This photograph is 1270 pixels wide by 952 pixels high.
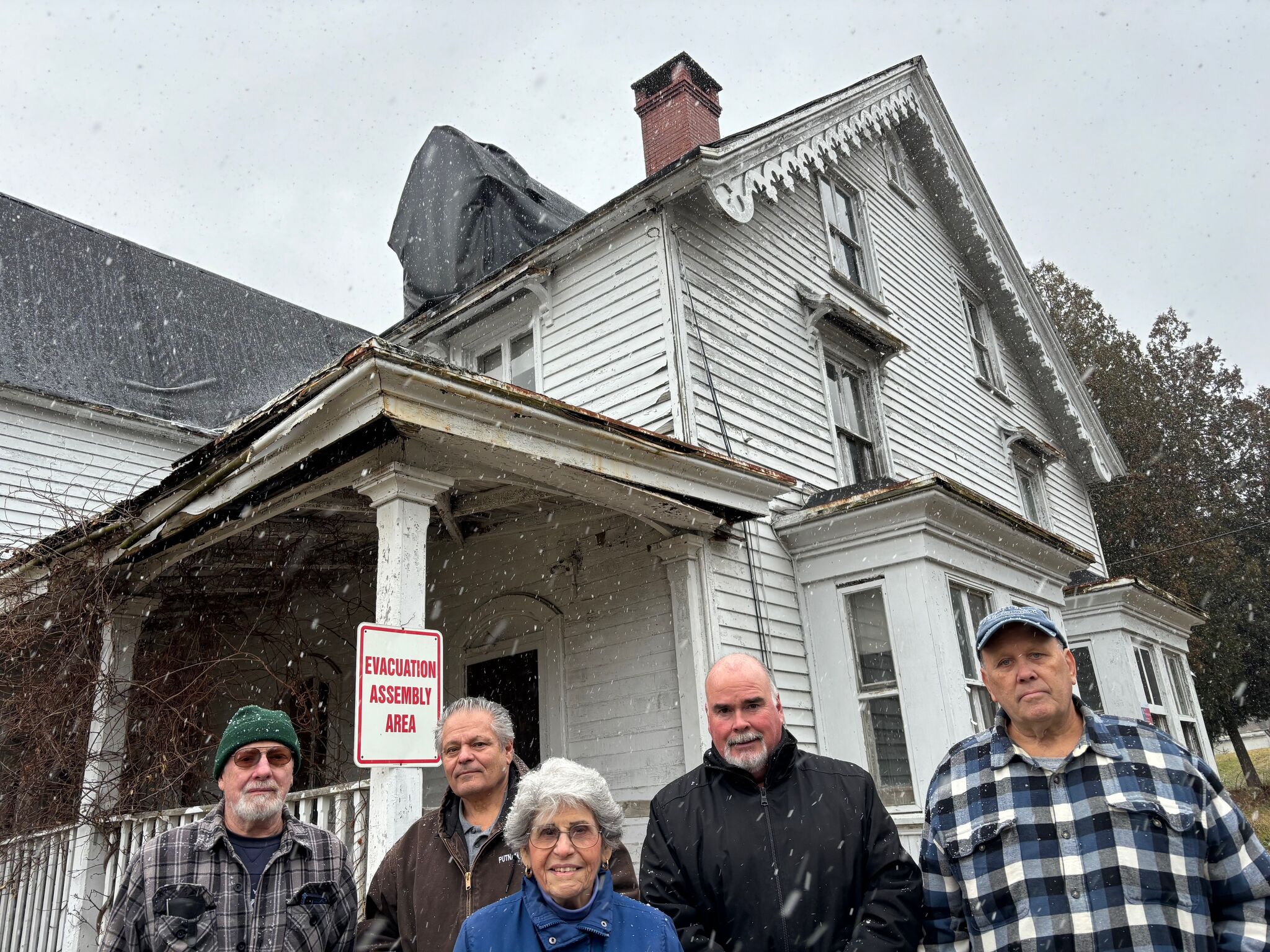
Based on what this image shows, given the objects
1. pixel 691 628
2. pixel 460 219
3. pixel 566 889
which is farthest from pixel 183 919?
pixel 460 219

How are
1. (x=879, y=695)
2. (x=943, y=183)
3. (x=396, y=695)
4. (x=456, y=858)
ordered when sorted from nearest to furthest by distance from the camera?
(x=456, y=858)
(x=396, y=695)
(x=879, y=695)
(x=943, y=183)

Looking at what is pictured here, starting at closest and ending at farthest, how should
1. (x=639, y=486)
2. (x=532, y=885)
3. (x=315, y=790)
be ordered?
(x=532, y=885)
(x=315, y=790)
(x=639, y=486)

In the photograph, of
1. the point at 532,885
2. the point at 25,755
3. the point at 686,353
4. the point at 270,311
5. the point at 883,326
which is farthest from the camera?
the point at 270,311

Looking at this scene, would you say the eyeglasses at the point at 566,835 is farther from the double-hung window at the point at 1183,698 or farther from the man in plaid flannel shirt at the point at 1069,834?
the double-hung window at the point at 1183,698

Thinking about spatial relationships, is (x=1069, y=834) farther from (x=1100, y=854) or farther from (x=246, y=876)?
(x=246, y=876)

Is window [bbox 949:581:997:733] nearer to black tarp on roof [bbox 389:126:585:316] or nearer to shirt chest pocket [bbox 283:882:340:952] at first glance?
shirt chest pocket [bbox 283:882:340:952]

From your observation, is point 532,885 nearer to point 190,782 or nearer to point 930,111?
point 190,782

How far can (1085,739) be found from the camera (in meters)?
2.13

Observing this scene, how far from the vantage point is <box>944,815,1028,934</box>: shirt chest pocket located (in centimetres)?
207

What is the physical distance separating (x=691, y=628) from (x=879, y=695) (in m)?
1.69

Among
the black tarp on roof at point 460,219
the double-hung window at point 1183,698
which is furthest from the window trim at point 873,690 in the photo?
the double-hung window at point 1183,698

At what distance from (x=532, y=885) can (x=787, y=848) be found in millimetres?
787

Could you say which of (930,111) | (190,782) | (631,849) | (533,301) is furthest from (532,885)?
(930,111)

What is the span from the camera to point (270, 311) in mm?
16031
